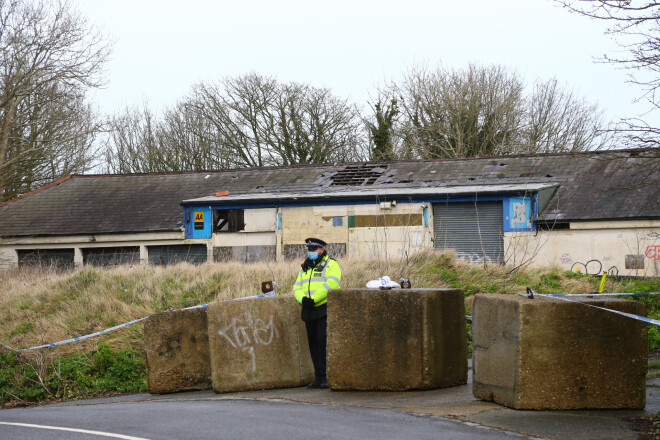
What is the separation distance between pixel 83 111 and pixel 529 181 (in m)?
26.4

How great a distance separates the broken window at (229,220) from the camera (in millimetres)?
33375

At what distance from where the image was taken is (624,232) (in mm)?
28688

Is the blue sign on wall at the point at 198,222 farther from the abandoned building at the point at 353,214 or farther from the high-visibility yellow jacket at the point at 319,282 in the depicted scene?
the high-visibility yellow jacket at the point at 319,282

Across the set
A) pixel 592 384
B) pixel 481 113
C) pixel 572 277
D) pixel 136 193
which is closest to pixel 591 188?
pixel 572 277

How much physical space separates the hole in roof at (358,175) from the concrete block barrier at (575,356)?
2658cm

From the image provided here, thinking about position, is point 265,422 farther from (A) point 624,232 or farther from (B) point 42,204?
(B) point 42,204

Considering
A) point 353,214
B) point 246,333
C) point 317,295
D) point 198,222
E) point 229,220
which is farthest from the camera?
point 198,222

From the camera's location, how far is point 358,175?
36.3 meters

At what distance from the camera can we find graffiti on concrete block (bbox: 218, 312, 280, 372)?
11.2 meters

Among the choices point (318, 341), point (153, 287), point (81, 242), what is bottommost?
point (318, 341)

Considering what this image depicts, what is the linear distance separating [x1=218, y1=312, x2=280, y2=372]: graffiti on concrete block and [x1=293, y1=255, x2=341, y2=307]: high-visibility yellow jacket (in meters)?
0.81

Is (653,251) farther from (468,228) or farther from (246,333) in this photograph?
(246,333)

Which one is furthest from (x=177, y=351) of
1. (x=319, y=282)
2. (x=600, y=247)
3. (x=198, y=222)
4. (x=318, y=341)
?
(x=198, y=222)

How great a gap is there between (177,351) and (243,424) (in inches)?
160
